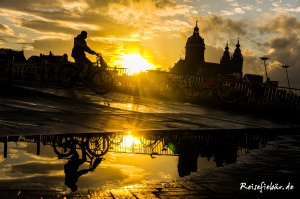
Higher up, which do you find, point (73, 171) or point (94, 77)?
point (94, 77)

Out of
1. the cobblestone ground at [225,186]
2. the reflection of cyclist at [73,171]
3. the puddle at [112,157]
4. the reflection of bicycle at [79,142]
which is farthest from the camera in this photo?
the reflection of bicycle at [79,142]

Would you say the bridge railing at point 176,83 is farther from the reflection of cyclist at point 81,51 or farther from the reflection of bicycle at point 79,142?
the reflection of bicycle at point 79,142

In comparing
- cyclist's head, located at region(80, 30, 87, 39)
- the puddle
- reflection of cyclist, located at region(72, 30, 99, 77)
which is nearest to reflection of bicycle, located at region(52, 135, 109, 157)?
the puddle

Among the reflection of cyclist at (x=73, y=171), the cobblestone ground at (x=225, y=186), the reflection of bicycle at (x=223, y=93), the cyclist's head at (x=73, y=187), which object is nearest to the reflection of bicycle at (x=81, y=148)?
the reflection of cyclist at (x=73, y=171)

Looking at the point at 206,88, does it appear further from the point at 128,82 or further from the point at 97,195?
the point at 97,195

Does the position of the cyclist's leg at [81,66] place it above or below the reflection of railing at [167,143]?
above

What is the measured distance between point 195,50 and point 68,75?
170260 mm

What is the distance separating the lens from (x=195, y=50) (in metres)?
184

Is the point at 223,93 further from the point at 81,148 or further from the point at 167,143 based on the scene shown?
the point at 81,148

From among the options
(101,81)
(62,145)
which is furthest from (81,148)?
(101,81)

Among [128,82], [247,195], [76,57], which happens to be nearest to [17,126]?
[247,195]

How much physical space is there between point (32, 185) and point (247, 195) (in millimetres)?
1948

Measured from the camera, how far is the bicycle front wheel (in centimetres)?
1639

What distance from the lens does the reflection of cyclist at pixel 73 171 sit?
3.61m
